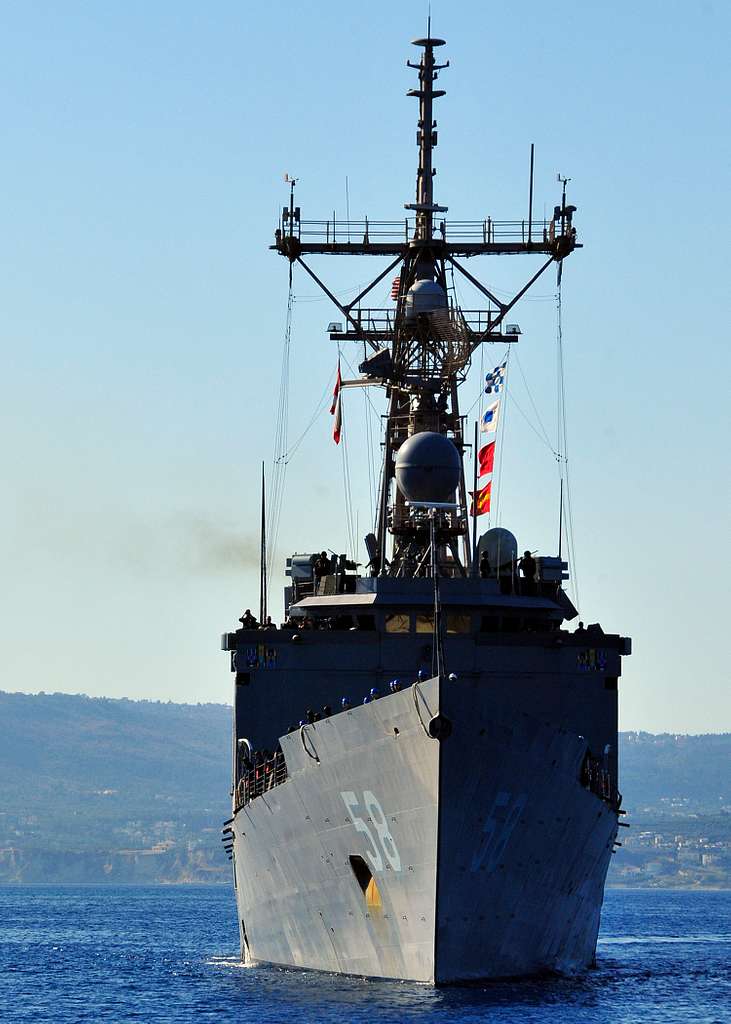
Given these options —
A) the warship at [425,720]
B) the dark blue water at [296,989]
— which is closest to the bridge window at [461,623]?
the warship at [425,720]

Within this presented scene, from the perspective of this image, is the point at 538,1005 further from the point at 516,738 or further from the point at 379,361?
the point at 379,361

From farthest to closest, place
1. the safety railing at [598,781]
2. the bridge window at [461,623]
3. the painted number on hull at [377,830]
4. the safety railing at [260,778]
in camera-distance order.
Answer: the bridge window at [461,623] → the safety railing at [260,778] → the safety railing at [598,781] → the painted number on hull at [377,830]

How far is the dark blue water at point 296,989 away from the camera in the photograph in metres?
30.8

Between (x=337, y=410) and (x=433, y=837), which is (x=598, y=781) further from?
(x=337, y=410)

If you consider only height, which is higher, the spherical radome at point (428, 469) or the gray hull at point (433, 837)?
the spherical radome at point (428, 469)

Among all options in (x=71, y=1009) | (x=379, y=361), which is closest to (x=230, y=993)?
(x=71, y=1009)

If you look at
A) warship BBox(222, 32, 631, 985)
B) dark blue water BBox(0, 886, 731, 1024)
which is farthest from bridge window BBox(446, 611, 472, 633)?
dark blue water BBox(0, 886, 731, 1024)

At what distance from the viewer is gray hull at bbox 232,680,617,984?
30.7 metres

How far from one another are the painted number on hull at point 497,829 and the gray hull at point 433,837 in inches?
0.9

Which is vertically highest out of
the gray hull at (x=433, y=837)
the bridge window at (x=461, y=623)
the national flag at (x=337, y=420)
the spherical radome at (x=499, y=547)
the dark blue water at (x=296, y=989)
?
the national flag at (x=337, y=420)

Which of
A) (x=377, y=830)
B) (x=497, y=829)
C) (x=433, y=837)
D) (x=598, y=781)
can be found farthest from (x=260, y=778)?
(x=433, y=837)

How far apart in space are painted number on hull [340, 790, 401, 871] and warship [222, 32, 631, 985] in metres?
0.04

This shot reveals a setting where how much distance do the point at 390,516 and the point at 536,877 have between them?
10411mm

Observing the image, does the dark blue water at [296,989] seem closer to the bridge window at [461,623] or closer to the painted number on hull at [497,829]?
the painted number on hull at [497,829]
